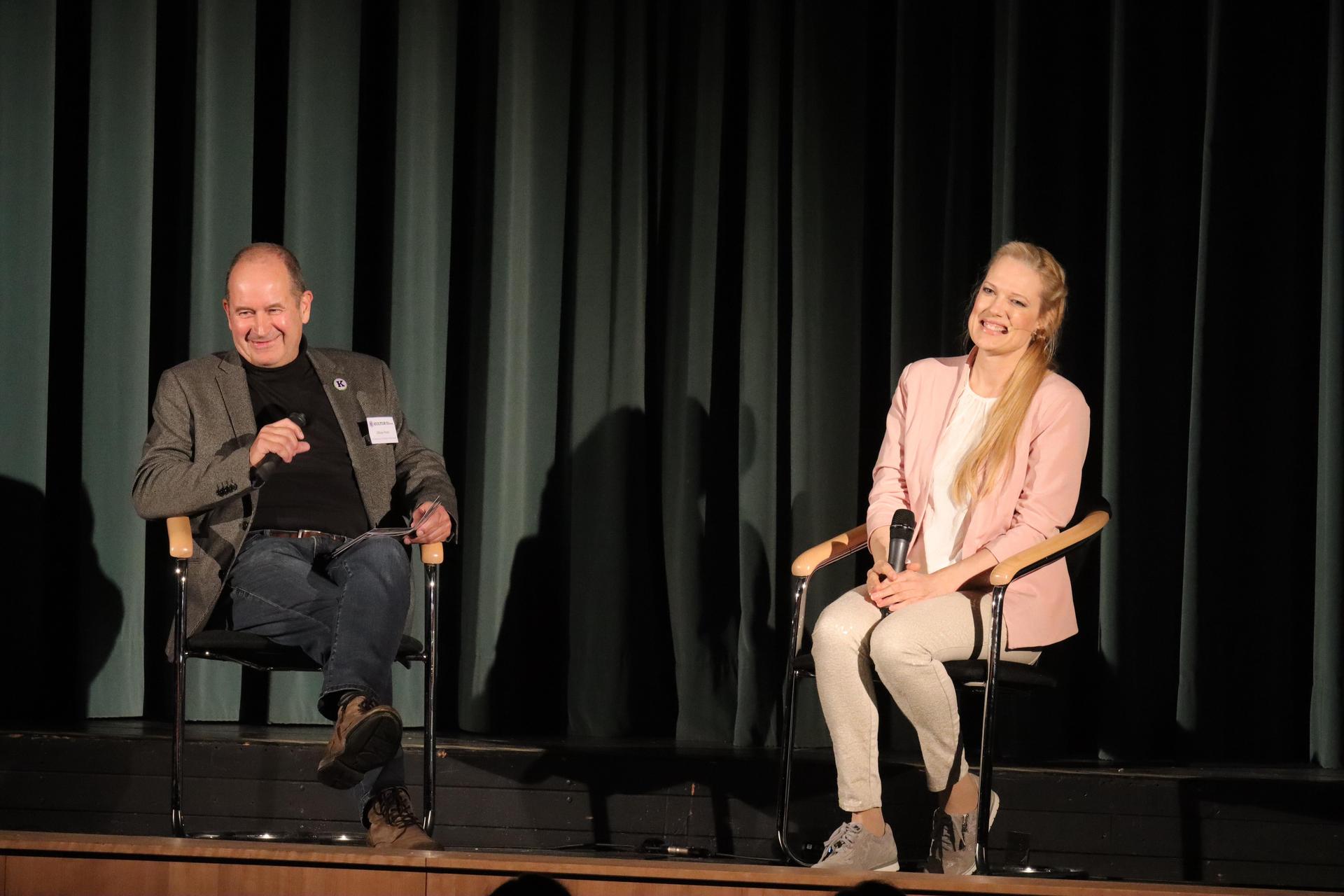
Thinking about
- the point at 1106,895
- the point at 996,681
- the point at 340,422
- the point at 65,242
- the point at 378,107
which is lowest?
the point at 1106,895

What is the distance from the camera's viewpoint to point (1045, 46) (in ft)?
11.9

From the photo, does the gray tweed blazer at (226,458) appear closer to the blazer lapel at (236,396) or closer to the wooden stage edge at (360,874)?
the blazer lapel at (236,396)

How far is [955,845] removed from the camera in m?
2.64

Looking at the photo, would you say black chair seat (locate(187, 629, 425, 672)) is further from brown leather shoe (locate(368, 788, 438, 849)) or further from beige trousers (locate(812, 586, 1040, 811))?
beige trousers (locate(812, 586, 1040, 811))

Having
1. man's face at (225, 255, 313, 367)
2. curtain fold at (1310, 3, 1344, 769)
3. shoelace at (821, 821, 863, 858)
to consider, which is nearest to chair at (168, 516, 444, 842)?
man's face at (225, 255, 313, 367)

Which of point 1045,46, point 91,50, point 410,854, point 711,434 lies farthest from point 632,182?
point 410,854

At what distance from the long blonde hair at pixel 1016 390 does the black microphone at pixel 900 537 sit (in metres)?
0.19

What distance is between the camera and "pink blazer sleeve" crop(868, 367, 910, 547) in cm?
287

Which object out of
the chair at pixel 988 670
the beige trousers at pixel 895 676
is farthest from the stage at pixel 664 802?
the beige trousers at pixel 895 676

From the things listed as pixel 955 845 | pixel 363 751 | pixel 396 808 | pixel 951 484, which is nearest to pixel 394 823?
pixel 396 808

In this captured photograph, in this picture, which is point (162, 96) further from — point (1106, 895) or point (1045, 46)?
point (1106, 895)

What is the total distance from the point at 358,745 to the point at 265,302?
1.01 m

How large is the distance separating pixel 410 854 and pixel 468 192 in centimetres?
228

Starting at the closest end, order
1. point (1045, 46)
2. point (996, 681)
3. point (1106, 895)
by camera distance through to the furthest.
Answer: point (1106, 895) → point (996, 681) → point (1045, 46)
